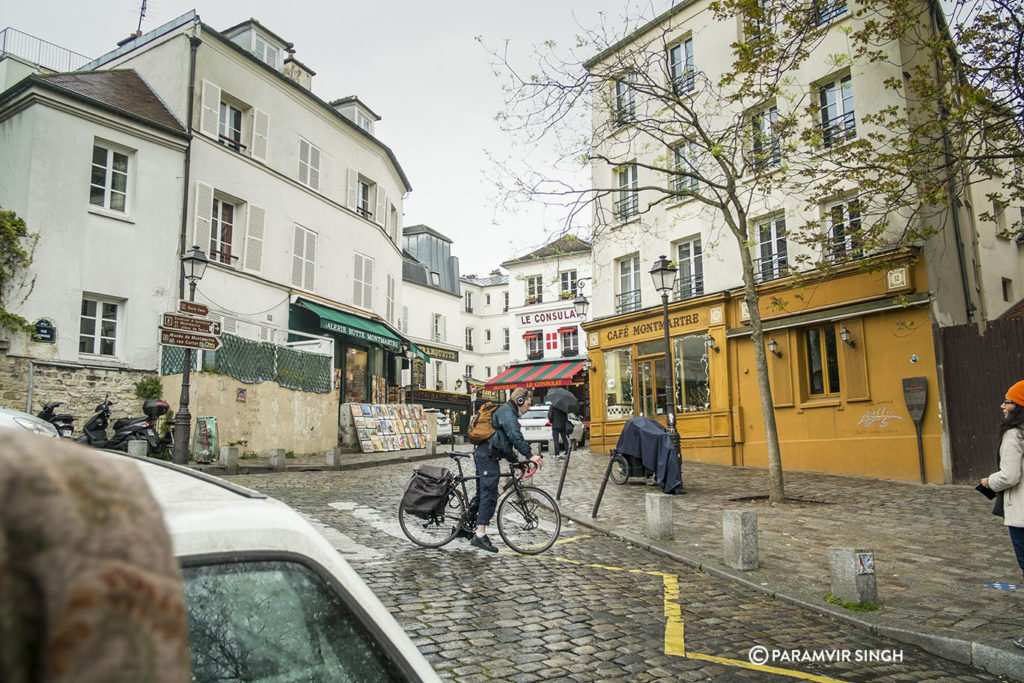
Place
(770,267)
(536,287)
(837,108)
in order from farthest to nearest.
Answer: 1. (536,287)
2. (770,267)
3. (837,108)

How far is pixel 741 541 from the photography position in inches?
264

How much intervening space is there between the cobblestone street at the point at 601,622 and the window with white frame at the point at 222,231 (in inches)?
512

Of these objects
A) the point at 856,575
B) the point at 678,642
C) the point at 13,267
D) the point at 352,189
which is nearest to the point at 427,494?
the point at 678,642

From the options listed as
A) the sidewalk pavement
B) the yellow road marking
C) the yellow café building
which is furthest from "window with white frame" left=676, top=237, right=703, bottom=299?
the yellow road marking

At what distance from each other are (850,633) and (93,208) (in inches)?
643

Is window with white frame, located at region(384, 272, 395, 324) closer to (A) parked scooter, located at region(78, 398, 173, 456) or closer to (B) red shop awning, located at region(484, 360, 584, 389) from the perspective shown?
(B) red shop awning, located at region(484, 360, 584, 389)

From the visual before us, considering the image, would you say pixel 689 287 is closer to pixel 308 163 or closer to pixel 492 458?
pixel 308 163

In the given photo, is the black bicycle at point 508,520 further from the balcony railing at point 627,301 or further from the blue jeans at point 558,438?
the balcony railing at point 627,301

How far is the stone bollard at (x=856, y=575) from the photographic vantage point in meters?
5.52

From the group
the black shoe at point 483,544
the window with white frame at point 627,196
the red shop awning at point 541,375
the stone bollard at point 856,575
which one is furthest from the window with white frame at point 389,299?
the stone bollard at point 856,575

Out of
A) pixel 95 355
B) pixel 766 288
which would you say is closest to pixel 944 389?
pixel 766 288

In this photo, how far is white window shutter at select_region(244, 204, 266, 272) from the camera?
63.9 ft

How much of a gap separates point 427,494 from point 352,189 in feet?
61.9

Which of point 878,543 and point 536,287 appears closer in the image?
point 878,543
